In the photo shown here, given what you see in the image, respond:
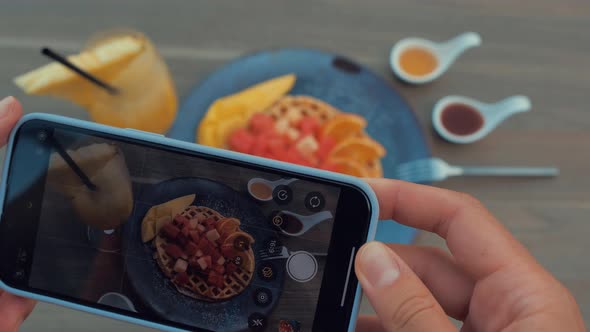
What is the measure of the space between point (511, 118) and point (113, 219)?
94 cm

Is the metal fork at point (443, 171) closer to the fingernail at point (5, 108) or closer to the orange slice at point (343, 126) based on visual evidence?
the orange slice at point (343, 126)

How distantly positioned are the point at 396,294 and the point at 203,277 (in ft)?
0.97

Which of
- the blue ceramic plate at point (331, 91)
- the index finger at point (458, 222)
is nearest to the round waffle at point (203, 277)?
the index finger at point (458, 222)

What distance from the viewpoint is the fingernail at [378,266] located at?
601 millimetres

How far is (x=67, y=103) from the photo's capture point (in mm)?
1060

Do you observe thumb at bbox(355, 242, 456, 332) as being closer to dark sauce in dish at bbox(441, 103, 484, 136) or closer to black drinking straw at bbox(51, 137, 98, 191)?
black drinking straw at bbox(51, 137, 98, 191)

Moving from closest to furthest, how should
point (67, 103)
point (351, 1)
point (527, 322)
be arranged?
1. point (527, 322)
2. point (67, 103)
3. point (351, 1)

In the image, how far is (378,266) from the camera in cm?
A: 61

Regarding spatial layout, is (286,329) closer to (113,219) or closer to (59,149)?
(113,219)

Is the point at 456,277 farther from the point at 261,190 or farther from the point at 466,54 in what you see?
the point at 466,54

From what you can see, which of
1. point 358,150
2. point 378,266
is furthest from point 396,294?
point 358,150

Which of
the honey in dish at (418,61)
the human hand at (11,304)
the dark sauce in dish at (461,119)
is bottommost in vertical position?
the human hand at (11,304)

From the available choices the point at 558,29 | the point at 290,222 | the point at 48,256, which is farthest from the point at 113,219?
the point at 558,29

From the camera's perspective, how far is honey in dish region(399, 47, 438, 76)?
113cm
